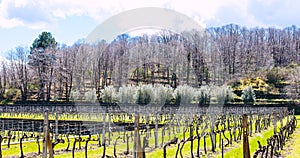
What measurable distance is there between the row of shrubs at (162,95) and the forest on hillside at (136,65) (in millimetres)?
1932

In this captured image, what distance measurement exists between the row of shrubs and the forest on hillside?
76.1 inches

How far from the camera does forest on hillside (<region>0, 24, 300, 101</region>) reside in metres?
43.2

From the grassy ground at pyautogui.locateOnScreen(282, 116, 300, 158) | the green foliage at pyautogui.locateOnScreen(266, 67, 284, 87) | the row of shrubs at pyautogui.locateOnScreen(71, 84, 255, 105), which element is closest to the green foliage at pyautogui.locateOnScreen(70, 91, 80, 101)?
the row of shrubs at pyautogui.locateOnScreen(71, 84, 255, 105)

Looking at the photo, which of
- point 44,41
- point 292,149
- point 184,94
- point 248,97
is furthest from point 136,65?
point 292,149

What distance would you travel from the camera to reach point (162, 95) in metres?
41.3

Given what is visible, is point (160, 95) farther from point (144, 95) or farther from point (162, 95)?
point (144, 95)

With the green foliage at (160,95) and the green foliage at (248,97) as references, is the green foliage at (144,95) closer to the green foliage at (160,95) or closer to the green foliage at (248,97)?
the green foliage at (160,95)

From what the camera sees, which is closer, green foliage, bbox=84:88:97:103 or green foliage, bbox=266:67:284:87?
green foliage, bbox=84:88:97:103

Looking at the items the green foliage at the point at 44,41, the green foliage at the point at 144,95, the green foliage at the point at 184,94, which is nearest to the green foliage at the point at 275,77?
the green foliage at the point at 184,94

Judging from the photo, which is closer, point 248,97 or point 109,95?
point 109,95

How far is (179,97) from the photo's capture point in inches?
1686

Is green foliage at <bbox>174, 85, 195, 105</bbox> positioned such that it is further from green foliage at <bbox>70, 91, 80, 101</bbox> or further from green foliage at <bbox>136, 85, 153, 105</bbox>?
green foliage at <bbox>70, 91, 80, 101</bbox>

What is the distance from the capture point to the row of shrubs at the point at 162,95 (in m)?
40.3

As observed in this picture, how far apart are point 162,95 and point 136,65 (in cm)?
420
